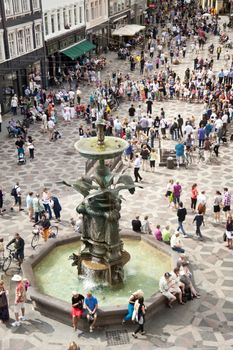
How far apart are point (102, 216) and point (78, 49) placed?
35573 mm

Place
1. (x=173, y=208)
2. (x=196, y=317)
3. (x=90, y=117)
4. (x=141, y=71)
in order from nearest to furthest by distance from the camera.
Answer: (x=196, y=317)
(x=173, y=208)
(x=90, y=117)
(x=141, y=71)

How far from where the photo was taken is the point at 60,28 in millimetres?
45844

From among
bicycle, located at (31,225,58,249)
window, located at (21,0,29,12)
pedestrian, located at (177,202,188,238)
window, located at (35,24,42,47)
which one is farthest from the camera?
window, located at (35,24,42,47)

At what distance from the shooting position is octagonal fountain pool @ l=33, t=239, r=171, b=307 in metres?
15.7

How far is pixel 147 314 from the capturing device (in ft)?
47.7

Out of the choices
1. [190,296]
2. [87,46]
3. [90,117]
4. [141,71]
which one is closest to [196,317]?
[190,296]

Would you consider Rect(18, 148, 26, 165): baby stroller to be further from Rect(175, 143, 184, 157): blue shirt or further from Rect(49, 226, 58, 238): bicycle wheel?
Rect(175, 143, 184, 157): blue shirt

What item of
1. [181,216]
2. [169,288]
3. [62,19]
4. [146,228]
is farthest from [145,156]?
[62,19]

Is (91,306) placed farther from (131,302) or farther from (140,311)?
(140,311)

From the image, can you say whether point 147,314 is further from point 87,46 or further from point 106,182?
point 87,46

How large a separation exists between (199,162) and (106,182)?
507 inches

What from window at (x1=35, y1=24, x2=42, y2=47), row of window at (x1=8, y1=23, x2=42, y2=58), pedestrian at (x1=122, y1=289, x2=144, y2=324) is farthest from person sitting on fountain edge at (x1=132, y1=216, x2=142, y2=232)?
window at (x1=35, y1=24, x2=42, y2=47)

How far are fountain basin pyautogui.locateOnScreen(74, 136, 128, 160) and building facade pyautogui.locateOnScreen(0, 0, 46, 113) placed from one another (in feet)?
72.7

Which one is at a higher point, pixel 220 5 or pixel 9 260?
pixel 9 260
